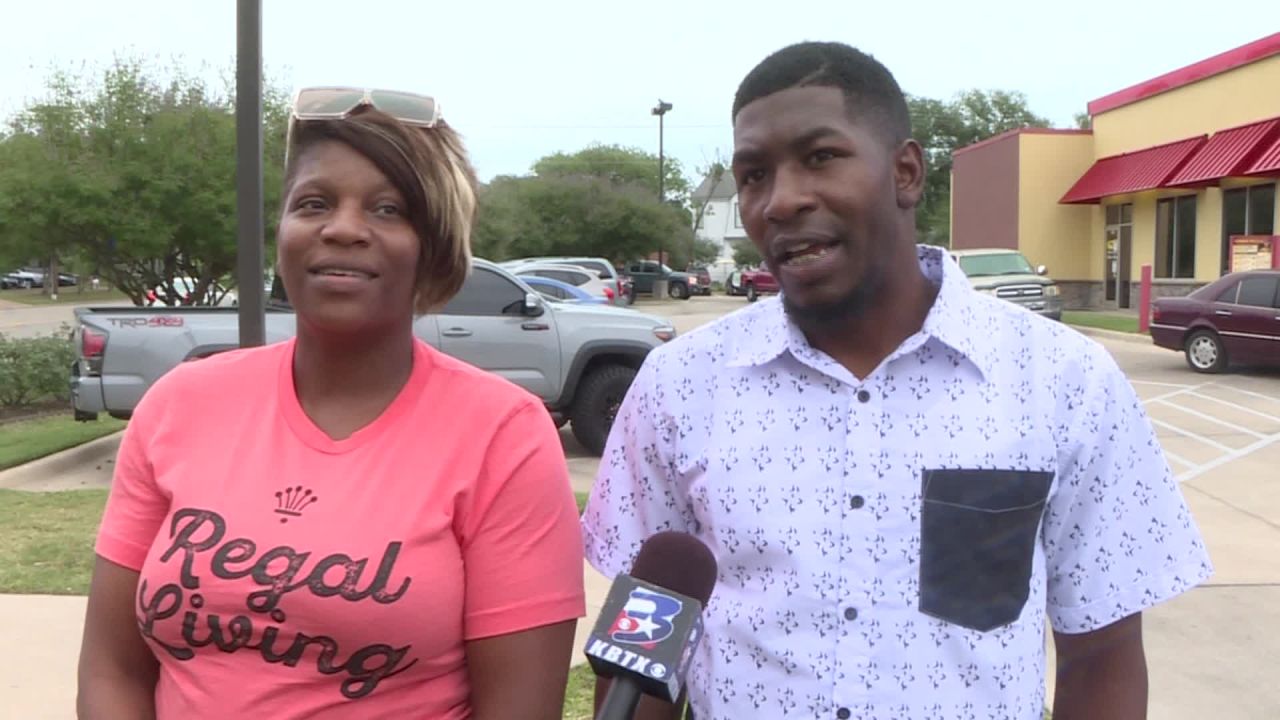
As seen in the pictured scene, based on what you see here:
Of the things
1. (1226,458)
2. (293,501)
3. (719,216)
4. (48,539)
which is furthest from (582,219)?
(719,216)

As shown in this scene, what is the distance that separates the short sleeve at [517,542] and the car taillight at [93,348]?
8431 mm

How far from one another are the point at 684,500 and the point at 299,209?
80 centimetres

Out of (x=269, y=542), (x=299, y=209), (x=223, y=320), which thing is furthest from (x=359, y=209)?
(x=223, y=320)

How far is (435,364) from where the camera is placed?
2.00 metres

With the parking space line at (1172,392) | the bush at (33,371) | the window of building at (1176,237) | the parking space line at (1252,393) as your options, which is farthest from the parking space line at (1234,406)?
the window of building at (1176,237)

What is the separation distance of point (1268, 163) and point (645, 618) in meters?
24.3

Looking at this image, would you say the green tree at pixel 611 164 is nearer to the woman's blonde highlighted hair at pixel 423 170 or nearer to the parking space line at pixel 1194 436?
the parking space line at pixel 1194 436

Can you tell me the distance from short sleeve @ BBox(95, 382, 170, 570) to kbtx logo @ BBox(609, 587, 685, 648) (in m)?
0.90

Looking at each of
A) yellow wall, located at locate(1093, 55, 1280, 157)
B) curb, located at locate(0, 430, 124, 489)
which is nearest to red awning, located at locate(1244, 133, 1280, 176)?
yellow wall, located at locate(1093, 55, 1280, 157)

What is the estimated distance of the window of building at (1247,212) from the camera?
23.6 m

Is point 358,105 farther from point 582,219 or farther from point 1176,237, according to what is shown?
point 582,219

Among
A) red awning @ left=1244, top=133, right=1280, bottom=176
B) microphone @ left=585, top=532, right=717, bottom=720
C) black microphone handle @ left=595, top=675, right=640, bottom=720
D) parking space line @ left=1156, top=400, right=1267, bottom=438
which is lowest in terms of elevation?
parking space line @ left=1156, top=400, right=1267, bottom=438

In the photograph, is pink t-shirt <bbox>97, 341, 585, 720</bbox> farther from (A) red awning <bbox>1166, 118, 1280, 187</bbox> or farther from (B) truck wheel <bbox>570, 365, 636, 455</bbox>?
(A) red awning <bbox>1166, 118, 1280, 187</bbox>

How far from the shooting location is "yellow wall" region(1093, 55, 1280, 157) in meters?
23.6
